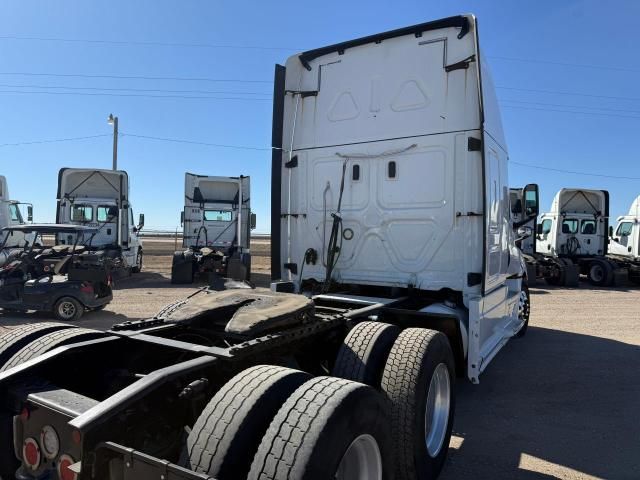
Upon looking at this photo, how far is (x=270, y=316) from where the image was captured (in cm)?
302

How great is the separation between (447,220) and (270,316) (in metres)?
2.31

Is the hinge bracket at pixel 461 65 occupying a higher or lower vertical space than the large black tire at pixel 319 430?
higher

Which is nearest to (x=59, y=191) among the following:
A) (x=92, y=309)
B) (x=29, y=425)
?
(x=92, y=309)

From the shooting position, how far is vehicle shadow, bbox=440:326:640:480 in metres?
3.53

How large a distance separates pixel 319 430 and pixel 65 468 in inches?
41.9

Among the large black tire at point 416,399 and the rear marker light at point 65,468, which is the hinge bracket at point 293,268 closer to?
the large black tire at point 416,399

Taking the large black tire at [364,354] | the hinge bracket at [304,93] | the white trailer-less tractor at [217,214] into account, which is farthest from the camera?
the white trailer-less tractor at [217,214]

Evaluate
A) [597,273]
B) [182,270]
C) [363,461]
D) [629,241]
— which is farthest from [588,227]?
[363,461]

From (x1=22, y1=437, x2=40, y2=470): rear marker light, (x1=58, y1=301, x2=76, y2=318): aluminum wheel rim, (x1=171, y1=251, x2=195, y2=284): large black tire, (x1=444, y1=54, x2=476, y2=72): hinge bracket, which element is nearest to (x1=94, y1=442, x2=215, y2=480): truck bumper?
(x1=22, y1=437, x2=40, y2=470): rear marker light

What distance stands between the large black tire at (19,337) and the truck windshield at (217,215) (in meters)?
13.5

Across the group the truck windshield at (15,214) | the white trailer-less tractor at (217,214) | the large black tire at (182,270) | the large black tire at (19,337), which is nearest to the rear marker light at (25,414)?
the large black tire at (19,337)

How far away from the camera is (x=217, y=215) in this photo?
16.6 m

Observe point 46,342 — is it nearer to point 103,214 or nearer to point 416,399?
point 416,399

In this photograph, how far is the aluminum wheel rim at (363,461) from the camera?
223 cm
